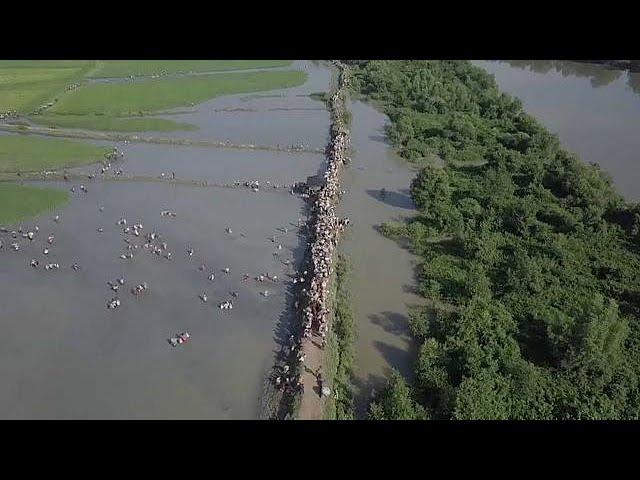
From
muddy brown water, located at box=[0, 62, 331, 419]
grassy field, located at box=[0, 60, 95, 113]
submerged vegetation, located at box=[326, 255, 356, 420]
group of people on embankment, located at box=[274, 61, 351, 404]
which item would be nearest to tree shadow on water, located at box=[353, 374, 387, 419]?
submerged vegetation, located at box=[326, 255, 356, 420]

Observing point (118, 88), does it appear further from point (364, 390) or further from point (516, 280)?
point (364, 390)

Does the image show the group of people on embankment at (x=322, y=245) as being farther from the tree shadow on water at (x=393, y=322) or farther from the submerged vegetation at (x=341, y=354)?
the tree shadow on water at (x=393, y=322)

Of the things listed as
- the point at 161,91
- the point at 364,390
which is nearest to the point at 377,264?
the point at 364,390

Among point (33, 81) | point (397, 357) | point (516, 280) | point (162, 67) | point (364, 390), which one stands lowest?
point (364, 390)

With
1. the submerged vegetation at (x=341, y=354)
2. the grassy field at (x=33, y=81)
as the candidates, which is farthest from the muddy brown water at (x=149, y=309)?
the grassy field at (x=33, y=81)

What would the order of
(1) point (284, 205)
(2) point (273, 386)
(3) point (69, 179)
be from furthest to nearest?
1. (3) point (69, 179)
2. (1) point (284, 205)
3. (2) point (273, 386)

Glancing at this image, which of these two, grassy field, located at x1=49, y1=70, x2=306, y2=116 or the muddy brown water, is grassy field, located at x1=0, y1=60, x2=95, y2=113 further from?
the muddy brown water
